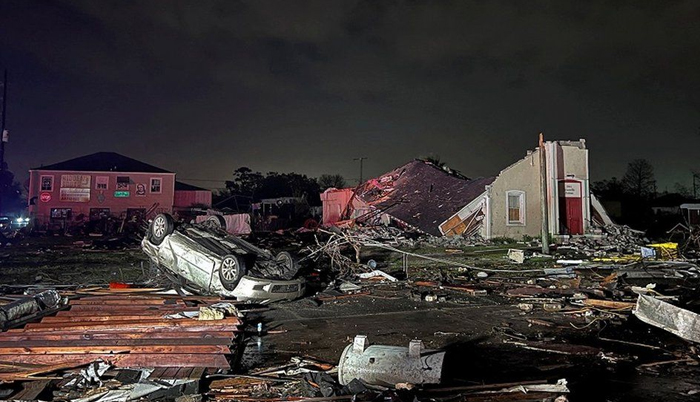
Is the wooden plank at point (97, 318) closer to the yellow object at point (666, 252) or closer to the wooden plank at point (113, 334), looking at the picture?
the wooden plank at point (113, 334)

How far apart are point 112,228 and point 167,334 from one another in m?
34.2

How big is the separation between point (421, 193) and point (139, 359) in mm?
27430

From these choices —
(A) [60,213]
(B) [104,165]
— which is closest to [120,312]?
(A) [60,213]

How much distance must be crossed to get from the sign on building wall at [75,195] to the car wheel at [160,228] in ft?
128

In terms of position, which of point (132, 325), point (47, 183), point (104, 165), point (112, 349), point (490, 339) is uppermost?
point (104, 165)

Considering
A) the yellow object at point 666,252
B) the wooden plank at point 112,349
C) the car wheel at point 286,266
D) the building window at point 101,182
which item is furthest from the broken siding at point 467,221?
the building window at point 101,182

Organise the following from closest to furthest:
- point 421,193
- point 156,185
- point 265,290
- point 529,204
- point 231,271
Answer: point 231,271 < point 265,290 < point 529,204 < point 421,193 < point 156,185

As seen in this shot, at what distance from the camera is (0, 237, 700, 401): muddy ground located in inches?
227

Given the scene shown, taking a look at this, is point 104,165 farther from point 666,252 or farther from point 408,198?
point 666,252

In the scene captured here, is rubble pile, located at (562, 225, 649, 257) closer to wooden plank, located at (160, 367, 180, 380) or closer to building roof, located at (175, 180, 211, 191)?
Result: wooden plank, located at (160, 367, 180, 380)

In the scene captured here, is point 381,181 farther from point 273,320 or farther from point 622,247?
point 273,320

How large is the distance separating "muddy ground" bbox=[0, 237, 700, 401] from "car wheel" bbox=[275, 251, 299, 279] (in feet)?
2.23

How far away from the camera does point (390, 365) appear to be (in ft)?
16.5

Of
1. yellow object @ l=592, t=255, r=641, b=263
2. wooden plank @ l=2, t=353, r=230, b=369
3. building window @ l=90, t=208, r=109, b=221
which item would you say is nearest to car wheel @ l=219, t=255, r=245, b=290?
wooden plank @ l=2, t=353, r=230, b=369
